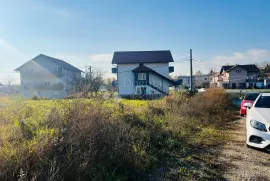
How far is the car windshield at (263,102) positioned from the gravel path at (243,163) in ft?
4.22

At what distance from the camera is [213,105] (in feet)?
48.8

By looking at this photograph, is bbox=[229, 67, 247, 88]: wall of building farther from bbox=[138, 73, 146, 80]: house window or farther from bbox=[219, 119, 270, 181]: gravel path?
bbox=[219, 119, 270, 181]: gravel path

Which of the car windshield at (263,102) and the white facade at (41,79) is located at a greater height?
the white facade at (41,79)

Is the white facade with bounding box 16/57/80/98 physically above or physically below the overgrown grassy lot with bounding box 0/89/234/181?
above

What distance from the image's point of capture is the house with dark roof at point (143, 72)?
36.5 metres

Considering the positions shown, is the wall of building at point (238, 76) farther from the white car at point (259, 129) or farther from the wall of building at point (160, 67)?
the white car at point (259, 129)

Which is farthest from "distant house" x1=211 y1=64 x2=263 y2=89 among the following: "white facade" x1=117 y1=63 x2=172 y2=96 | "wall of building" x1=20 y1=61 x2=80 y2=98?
"wall of building" x1=20 y1=61 x2=80 y2=98

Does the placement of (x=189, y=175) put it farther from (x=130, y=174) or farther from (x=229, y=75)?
(x=229, y=75)

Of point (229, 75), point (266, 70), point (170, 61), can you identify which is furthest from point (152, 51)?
point (266, 70)

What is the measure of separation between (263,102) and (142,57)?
33745 millimetres

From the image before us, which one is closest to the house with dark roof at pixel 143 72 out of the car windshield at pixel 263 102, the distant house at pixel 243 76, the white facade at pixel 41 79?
the white facade at pixel 41 79

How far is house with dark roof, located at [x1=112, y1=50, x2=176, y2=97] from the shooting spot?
36500mm

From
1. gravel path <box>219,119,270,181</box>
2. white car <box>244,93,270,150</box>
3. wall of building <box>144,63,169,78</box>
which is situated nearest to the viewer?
gravel path <box>219,119,270,181</box>

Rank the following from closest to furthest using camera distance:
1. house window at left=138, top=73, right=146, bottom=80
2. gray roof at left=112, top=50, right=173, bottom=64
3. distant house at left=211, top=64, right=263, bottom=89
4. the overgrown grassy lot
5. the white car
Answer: the overgrown grassy lot, the white car, house window at left=138, top=73, right=146, bottom=80, gray roof at left=112, top=50, right=173, bottom=64, distant house at left=211, top=64, right=263, bottom=89
